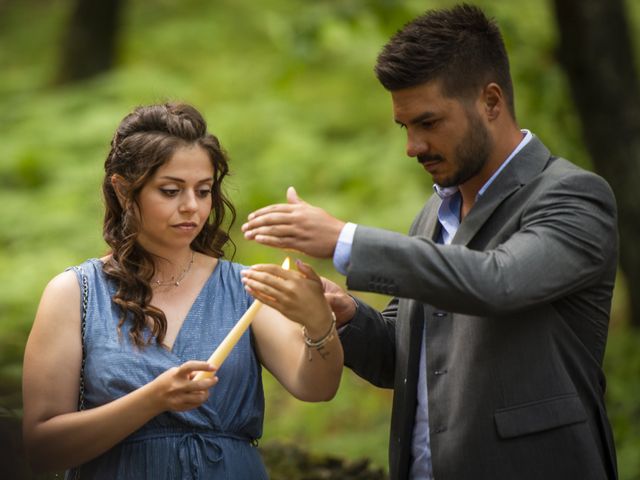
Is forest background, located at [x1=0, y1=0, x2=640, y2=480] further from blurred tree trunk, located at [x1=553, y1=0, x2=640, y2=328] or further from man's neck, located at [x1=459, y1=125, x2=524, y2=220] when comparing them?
man's neck, located at [x1=459, y1=125, x2=524, y2=220]

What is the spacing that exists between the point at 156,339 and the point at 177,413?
0.69 ft

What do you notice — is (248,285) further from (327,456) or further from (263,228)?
(327,456)

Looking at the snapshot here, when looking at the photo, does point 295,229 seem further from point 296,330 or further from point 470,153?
point 470,153

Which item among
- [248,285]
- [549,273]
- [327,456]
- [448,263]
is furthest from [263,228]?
[327,456]

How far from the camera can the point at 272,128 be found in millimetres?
10203

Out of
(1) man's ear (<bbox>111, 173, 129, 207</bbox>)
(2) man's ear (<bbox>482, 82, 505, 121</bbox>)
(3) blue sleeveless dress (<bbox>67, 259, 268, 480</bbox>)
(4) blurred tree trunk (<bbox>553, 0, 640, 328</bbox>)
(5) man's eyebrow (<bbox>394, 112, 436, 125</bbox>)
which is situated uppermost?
(4) blurred tree trunk (<bbox>553, 0, 640, 328</bbox>)

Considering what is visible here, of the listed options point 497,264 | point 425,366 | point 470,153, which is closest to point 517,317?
point 497,264

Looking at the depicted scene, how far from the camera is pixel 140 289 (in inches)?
117

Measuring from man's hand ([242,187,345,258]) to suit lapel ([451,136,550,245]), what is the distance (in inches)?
19.7

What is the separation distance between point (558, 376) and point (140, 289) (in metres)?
1.18

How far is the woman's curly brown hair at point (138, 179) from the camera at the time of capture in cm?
292

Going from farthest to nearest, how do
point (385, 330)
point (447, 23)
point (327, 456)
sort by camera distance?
point (327, 456), point (385, 330), point (447, 23)

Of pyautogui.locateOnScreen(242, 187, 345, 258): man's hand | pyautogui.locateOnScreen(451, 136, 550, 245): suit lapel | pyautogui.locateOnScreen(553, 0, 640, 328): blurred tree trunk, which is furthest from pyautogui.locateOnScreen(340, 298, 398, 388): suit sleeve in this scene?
pyautogui.locateOnScreen(553, 0, 640, 328): blurred tree trunk

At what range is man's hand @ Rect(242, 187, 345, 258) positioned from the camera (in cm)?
253
